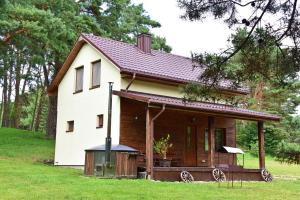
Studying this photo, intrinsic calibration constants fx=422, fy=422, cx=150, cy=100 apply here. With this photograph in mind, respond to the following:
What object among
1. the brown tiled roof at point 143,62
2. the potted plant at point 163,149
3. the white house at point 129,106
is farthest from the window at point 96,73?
the potted plant at point 163,149

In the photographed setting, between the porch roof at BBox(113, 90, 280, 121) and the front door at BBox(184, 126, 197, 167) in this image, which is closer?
the porch roof at BBox(113, 90, 280, 121)

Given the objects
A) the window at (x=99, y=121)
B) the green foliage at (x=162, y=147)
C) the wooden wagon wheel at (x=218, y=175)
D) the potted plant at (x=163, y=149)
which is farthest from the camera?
the window at (x=99, y=121)

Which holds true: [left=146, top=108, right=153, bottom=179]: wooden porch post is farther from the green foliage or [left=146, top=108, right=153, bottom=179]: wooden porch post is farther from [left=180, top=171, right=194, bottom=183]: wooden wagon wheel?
the green foliage

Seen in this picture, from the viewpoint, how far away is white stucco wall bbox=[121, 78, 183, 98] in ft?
53.3

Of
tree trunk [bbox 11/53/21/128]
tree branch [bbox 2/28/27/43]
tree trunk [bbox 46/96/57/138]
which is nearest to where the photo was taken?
tree branch [bbox 2/28/27/43]

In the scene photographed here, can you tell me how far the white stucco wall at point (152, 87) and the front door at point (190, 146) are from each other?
5.66 feet

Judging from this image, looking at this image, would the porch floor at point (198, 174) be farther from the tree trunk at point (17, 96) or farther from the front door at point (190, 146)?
the tree trunk at point (17, 96)

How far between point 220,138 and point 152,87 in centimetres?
460

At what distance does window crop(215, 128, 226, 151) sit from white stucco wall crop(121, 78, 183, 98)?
3.18m

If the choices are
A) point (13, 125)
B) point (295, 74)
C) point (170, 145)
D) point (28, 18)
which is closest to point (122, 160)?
point (170, 145)

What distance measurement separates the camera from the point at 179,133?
57.4ft

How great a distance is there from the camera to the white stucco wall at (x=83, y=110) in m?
16.3

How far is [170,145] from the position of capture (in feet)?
51.7

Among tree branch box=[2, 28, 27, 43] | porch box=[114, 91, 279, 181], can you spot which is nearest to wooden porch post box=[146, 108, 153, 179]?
porch box=[114, 91, 279, 181]
